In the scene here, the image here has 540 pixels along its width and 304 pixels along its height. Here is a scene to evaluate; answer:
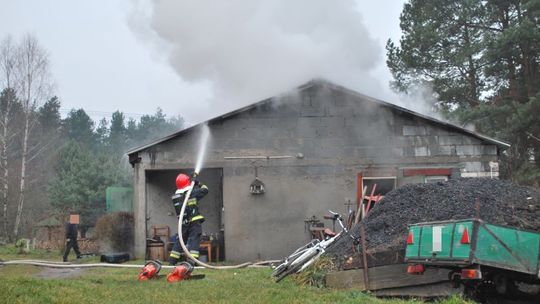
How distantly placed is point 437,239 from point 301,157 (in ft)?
24.4

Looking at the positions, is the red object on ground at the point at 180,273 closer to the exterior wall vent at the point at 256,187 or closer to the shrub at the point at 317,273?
the shrub at the point at 317,273

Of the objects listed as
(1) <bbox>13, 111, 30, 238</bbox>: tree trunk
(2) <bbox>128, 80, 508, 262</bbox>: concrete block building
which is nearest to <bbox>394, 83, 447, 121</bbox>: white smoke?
(2) <bbox>128, 80, 508, 262</bbox>: concrete block building

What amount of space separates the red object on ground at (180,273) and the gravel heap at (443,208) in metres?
2.33

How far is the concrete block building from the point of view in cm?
1383

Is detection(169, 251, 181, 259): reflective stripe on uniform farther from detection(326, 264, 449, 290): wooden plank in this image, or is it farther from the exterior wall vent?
the exterior wall vent

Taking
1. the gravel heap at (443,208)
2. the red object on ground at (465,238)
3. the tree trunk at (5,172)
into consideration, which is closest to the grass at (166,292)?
the red object on ground at (465,238)

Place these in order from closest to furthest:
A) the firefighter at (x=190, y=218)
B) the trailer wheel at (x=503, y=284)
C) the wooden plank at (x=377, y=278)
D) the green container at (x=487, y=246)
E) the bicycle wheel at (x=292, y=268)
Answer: the green container at (x=487, y=246) < the trailer wheel at (x=503, y=284) < the wooden plank at (x=377, y=278) < the bicycle wheel at (x=292, y=268) < the firefighter at (x=190, y=218)

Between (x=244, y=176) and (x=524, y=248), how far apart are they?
8397 mm

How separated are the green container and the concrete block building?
23.9ft

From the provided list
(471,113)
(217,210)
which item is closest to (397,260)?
(217,210)

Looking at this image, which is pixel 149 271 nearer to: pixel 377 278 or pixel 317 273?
pixel 317 273

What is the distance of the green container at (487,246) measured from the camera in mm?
6262

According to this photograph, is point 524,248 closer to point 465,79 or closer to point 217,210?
point 217,210

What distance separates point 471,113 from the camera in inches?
810
